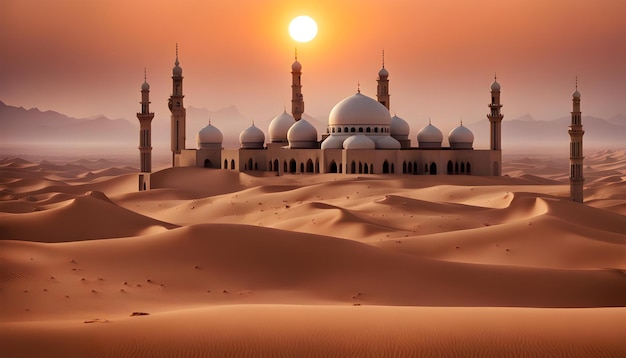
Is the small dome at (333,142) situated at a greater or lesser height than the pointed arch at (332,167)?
greater

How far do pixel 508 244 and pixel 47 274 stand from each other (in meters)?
14.0

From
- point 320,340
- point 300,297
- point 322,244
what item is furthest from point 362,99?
point 320,340

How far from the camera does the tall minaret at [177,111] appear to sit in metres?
63.4

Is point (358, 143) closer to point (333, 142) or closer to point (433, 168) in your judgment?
point (333, 142)

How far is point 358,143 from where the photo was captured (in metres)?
52.2

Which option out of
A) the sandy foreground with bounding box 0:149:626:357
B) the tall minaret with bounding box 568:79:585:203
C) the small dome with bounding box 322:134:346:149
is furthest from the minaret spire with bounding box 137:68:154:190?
the tall minaret with bounding box 568:79:585:203

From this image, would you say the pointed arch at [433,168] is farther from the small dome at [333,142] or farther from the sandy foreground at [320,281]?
the sandy foreground at [320,281]

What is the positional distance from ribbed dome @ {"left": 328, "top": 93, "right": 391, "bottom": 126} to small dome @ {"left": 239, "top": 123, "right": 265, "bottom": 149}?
807 cm

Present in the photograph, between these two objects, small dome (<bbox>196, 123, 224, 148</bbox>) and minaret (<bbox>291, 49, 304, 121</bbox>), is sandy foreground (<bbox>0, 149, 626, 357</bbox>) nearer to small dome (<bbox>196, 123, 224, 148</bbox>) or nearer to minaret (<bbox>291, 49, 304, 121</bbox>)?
small dome (<bbox>196, 123, 224, 148</bbox>)

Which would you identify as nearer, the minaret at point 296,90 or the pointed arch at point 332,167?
the pointed arch at point 332,167

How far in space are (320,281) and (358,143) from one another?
1306 inches

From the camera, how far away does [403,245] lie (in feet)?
82.0

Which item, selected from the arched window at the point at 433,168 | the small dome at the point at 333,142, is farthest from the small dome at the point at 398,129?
the small dome at the point at 333,142

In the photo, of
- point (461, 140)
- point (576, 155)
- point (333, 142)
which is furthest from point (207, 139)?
point (576, 155)
